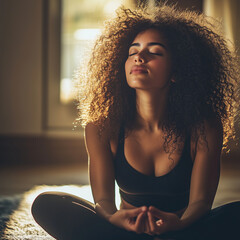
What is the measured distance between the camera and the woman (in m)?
1.00

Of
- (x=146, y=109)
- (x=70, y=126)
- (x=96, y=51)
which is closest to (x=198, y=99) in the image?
(x=146, y=109)

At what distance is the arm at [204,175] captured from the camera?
0.99m

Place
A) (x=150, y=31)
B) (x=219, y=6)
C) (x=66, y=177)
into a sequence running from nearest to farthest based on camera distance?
(x=150, y=31) < (x=66, y=177) < (x=219, y=6)

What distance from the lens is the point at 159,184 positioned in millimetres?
1041

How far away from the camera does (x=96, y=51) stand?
1.27 m

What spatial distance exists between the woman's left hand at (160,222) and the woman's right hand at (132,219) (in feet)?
0.06

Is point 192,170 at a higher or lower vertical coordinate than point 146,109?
lower

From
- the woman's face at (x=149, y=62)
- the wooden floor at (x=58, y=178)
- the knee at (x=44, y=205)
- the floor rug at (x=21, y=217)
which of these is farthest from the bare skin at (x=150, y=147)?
the wooden floor at (x=58, y=178)

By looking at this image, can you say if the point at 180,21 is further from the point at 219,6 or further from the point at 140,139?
the point at 219,6

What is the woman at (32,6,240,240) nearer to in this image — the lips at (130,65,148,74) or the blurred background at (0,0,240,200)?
the lips at (130,65,148,74)

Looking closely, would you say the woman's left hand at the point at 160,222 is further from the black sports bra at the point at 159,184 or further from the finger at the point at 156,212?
the black sports bra at the point at 159,184

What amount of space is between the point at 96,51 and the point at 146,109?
11.7 inches

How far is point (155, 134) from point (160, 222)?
11.8 inches

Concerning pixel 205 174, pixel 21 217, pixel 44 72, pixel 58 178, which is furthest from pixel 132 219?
pixel 44 72
